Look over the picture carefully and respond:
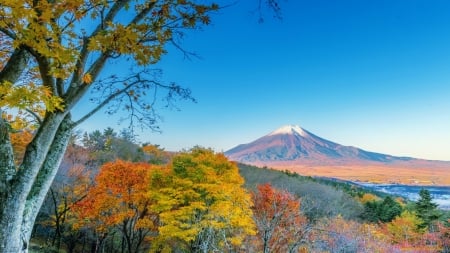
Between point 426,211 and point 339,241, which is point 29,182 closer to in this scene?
point 339,241

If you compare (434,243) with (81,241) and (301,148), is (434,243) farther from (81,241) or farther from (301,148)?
(301,148)

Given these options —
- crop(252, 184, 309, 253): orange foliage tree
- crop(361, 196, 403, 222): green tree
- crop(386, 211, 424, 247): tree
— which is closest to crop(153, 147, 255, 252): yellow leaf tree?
crop(252, 184, 309, 253): orange foliage tree

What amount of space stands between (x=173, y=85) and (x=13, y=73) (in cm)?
190

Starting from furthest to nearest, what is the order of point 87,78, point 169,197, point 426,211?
point 426,211 < point 169,197 < point 87,78

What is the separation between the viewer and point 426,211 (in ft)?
110

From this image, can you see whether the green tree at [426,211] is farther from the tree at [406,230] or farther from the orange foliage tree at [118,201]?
the orange foliage tree at [118,201]

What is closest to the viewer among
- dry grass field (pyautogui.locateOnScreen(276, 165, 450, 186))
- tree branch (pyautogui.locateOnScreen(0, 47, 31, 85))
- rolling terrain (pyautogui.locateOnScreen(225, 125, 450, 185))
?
tree branch (pyautogui.locateOnScreen(0, 47, 31, 85))

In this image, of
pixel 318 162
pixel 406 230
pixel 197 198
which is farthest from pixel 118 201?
pixel 318 162

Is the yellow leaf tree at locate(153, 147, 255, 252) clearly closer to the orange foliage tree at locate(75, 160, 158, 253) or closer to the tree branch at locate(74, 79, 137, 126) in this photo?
the orange foliage tree at locate(75, 160, 158, 253)

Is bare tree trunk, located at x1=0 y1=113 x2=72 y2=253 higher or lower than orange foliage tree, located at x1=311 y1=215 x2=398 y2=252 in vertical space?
higher

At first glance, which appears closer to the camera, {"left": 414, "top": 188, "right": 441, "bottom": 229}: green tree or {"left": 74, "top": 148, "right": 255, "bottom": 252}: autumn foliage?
{"left": 74, "top": 148, "right": 255, "bottom": 252}: autumn foliage

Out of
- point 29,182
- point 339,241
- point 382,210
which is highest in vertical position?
point 29,182

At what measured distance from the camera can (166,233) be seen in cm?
1443

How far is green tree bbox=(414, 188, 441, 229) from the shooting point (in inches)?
1302
